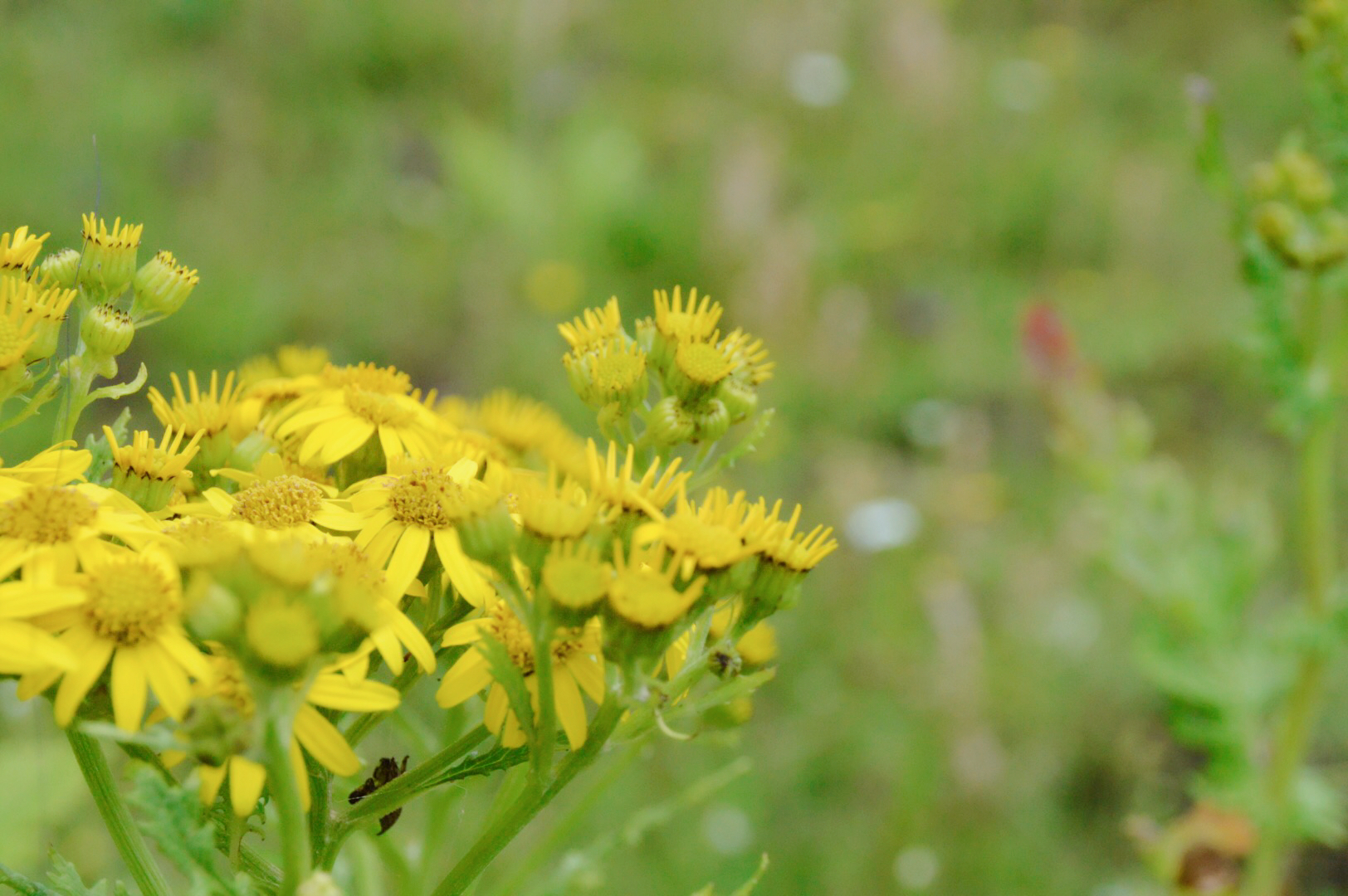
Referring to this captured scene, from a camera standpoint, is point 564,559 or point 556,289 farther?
point 556,289

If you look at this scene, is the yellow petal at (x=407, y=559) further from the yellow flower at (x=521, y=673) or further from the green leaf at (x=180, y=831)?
the green leaf at (x=180, y=831)

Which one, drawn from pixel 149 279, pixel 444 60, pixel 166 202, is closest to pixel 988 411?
pixel 444 60

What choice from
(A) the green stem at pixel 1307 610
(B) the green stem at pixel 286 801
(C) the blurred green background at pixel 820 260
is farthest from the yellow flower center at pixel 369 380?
(A) the green stem at pixel 1307 610

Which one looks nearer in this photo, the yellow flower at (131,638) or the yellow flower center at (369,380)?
the yellow flower at (131,638)

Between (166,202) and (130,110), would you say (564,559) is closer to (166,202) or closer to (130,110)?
Answer: (166,202)

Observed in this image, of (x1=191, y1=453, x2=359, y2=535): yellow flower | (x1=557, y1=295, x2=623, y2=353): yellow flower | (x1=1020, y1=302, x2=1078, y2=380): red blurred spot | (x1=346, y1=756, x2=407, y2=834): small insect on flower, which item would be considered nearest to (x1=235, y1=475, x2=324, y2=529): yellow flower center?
(x1=191, y1=453, x2=359, y2=535): yellow flower

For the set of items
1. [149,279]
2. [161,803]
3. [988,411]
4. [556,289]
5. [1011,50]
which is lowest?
[988,411]

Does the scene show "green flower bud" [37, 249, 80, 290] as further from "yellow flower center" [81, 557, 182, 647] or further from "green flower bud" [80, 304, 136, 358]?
"yellow flower center" [81, 557, 182, 647]
